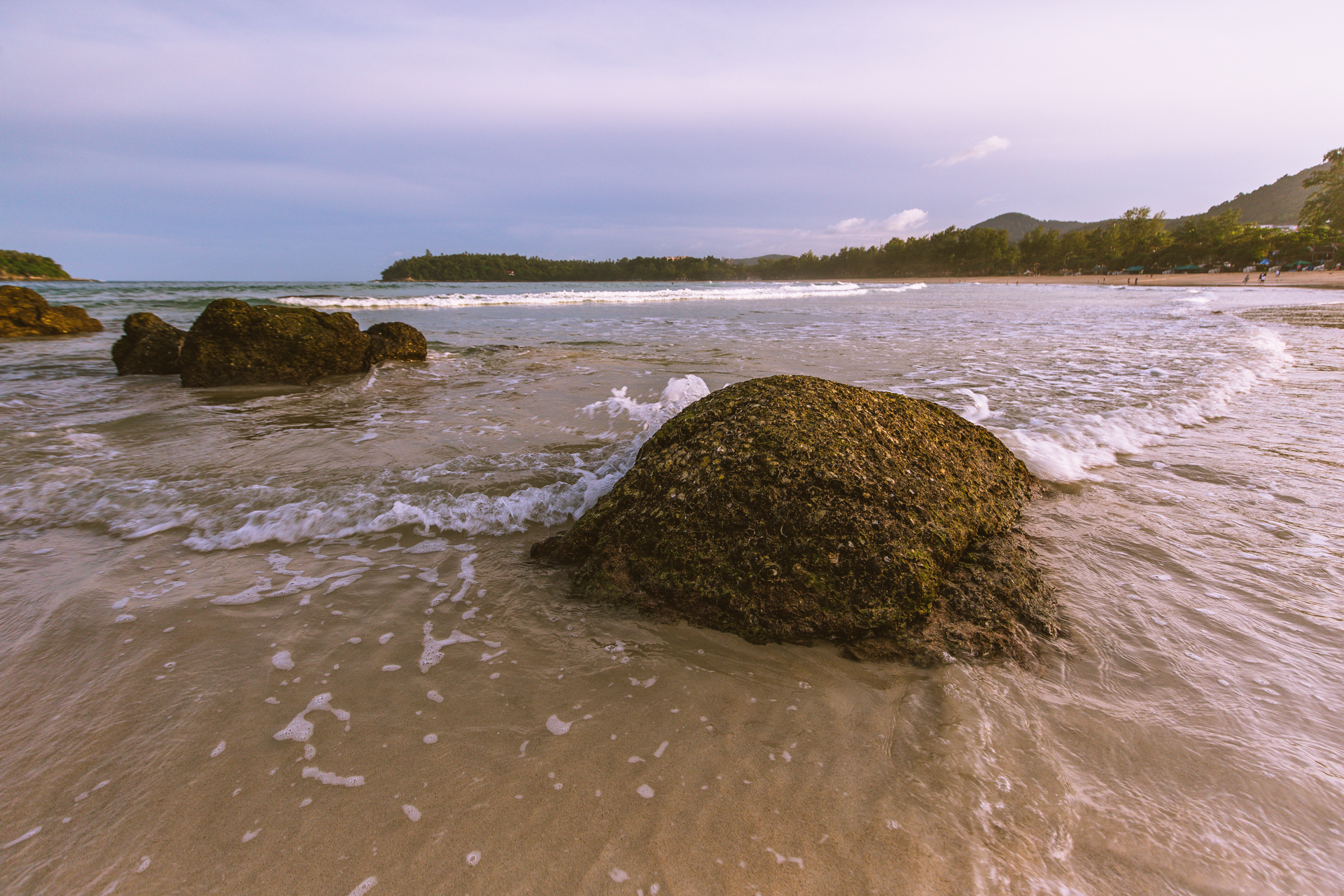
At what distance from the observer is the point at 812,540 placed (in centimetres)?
226

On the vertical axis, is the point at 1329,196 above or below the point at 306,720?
above

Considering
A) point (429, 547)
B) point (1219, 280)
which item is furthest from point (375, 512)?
point (1219, 280)

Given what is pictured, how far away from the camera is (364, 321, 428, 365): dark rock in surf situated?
889 cm

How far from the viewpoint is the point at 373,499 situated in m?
3.49

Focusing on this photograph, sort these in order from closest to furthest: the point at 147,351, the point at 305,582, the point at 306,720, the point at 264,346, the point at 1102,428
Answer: the point at 306,720 → the point at 305,582 → the point at 1102,428 → the point at 264,346 → the point at 147,351

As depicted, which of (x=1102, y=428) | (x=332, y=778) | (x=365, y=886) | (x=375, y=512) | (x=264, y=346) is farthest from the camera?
(x=264, y=346)

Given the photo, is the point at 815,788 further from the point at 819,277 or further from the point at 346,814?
the point at 819,277

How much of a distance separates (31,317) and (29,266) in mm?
81852

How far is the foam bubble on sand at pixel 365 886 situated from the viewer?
1.30 meters

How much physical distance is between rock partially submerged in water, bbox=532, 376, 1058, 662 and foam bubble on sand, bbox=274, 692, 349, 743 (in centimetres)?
103

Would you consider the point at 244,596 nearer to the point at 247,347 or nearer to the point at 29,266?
the point at 247,347

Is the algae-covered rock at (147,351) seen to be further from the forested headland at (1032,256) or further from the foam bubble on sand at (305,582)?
the forested headland at (1032,256)

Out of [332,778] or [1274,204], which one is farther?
[1274,204]

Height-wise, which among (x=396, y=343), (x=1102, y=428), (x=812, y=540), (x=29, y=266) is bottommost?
(x=1102, y=428)
